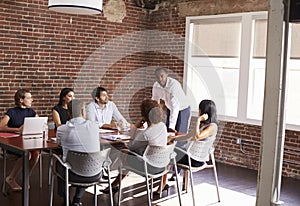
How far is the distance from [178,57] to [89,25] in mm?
1750

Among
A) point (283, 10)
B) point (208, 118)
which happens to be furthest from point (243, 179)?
point (283, 10)

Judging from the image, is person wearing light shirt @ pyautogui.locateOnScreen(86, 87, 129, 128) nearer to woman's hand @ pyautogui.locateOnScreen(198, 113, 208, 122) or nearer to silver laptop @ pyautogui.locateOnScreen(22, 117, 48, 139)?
silver laptop @ pyautogui.locateOnScreen(22, 117, 48, 139)

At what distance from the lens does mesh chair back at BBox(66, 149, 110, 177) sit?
3689 mm

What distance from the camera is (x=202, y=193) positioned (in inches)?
200

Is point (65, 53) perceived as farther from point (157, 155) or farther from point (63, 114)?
point (157, 155)

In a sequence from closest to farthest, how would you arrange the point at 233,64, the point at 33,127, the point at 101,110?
the point at 33,127, the point at 101,110, the point at 233,64

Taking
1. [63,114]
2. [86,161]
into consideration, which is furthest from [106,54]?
[86,161]

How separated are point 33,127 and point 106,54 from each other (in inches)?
139

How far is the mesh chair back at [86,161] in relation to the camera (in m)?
3.69

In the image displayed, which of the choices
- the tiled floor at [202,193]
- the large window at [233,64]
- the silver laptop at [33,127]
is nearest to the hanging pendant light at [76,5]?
the silver laptop at [33,127]

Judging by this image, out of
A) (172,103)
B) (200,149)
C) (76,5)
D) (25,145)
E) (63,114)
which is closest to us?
(25,145)

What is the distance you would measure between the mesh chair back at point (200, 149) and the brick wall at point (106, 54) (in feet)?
6.91

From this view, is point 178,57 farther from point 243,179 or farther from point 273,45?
point 273,45

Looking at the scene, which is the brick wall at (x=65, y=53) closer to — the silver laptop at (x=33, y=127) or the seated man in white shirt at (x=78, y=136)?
the silver laptop at (x=33, y=127)
